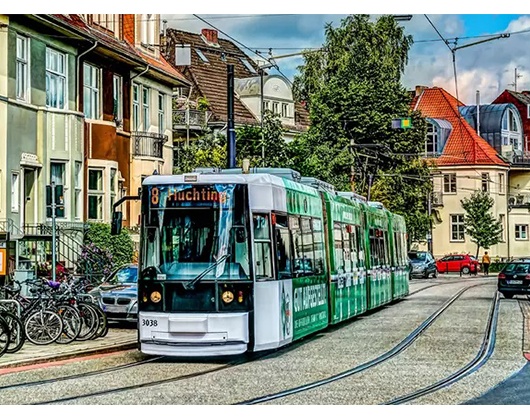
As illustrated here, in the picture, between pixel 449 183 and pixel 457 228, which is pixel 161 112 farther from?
pixel 457 228

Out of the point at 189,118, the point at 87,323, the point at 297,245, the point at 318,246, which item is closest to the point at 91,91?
the point at 318,246

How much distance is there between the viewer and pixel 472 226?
83.9 meters

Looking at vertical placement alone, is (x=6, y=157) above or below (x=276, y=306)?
above

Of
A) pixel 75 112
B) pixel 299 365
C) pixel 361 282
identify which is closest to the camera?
pixel 299 365

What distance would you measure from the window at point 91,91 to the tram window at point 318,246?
15.2 m

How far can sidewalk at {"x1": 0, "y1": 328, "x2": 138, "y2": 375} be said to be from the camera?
18266 mm

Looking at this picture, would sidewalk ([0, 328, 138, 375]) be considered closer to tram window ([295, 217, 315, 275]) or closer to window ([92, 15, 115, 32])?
tram window ([295, 217, 315, 275])

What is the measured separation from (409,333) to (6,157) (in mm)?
12671

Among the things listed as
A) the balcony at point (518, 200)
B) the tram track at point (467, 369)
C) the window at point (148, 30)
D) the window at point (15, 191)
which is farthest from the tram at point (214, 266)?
the balcony at point (518, 200)

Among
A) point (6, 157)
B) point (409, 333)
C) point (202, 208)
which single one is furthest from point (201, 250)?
point (6, 157)

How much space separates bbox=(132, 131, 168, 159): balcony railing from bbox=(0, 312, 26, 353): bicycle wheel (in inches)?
836

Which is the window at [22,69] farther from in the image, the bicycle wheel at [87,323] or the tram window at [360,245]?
the bicycle wheel at [87,323]

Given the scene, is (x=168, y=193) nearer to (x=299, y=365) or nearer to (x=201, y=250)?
(x=201, y=250)

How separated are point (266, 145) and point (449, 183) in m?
46.4
